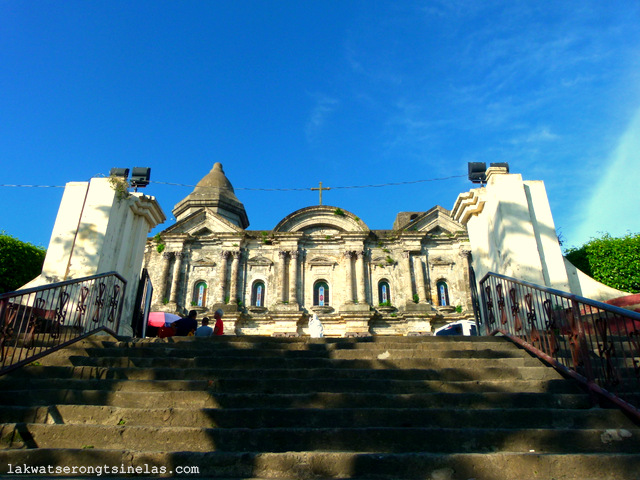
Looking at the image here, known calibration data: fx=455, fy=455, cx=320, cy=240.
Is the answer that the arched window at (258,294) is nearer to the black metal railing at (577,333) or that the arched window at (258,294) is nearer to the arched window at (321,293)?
the arched window at (321,293)

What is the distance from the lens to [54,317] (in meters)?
6.32

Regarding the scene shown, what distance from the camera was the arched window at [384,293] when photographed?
23.0 metres

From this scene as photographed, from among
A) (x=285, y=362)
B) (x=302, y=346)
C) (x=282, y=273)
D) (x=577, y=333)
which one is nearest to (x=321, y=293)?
(x=282, y=273)

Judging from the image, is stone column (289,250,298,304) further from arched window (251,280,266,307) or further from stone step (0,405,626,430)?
stone step (0,405,626,430)

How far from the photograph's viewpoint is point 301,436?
4.02m

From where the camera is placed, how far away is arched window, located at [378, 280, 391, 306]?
23047 mm

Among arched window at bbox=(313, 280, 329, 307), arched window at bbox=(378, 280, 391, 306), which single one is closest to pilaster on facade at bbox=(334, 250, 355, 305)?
arched window at bbox=(313, 280, 329, 307)

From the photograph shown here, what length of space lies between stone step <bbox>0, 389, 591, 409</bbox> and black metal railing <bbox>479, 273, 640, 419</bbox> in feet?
1.23

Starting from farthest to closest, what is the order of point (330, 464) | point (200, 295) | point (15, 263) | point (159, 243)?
point (159, 243) < point (200, 295) < point (15, 263) < point (330, 464)

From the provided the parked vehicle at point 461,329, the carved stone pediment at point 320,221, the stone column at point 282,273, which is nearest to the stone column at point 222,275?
the stone column at point 282,273

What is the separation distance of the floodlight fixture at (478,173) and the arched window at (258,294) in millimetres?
15523

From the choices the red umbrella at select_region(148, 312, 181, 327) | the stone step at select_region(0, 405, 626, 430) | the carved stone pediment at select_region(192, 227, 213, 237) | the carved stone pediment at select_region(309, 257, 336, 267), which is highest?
the carved stone pediment at select_region(192, 227, 213, 237)

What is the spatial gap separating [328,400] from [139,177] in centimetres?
728

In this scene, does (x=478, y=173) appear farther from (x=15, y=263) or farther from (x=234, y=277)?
(x=15, y=263)
